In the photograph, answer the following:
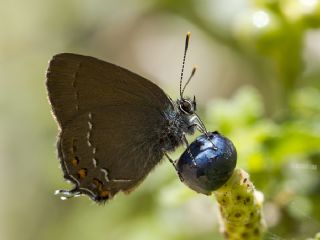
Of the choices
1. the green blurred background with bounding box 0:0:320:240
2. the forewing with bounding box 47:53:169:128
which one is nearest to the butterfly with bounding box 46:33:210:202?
the forewing with bounding box 47:53:169:128

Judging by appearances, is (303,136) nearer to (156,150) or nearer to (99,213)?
(156,150)

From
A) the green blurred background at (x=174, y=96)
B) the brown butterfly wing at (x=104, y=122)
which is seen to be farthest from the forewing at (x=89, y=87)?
the green blurred background at (x=174, y=96)

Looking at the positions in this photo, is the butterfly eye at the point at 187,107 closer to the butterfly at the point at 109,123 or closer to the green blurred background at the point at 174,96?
the butterfly at the point at 109,123

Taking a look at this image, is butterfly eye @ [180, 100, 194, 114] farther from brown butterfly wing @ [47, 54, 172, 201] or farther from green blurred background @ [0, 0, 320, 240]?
green blurred background @ [0, 0, 320, 240]

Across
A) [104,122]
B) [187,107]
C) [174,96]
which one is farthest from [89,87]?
[174,96]

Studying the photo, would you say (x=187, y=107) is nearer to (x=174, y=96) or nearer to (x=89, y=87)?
(x=89, y=87)

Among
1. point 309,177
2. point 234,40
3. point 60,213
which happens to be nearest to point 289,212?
point 309,177
